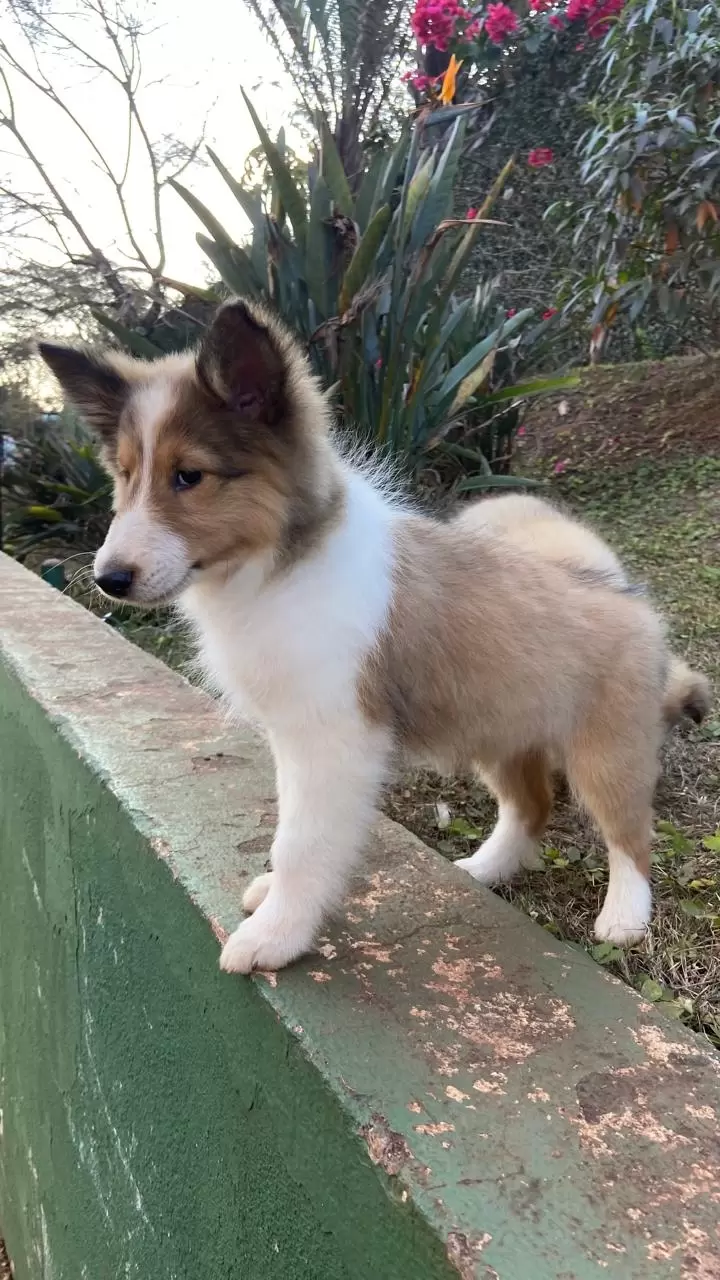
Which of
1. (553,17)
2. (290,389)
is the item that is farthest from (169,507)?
(553,17)

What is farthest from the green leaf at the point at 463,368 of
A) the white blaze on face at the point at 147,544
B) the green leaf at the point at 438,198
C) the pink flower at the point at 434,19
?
the white blaze on face at the point at 147,544

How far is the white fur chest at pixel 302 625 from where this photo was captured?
1557mm

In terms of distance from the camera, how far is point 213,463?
4.96 ft

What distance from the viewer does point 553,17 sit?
5734mm

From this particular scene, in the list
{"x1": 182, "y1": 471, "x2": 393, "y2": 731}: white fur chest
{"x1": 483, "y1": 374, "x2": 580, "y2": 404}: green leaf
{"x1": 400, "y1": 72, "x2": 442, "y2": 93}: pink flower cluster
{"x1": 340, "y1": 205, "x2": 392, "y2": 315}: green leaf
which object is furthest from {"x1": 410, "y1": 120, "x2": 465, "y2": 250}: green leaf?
{"x1": 182, "y1": 471, "x2": 393, "y2": 731}: white fur chest

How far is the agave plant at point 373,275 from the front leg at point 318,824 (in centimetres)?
188

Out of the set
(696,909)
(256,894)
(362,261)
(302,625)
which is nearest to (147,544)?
(302,625)

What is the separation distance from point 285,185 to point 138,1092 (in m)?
3.01

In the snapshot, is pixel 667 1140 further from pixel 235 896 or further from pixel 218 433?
pixel 218 433

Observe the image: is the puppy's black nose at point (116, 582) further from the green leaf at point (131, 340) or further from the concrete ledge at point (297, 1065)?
the green leaf at point (131, 340)

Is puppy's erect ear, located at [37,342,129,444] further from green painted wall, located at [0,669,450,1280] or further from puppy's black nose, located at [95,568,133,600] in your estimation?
green painted wall, located at [0,669,450,1280]

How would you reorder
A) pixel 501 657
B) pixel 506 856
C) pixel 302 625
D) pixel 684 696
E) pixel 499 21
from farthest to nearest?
pixel 499 21 < pixel 684 696 < pixel 506 856 < pixel 501 657 < pixel 302 625

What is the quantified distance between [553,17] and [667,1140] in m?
6.68

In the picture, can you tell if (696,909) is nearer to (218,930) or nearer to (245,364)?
(218,930)
